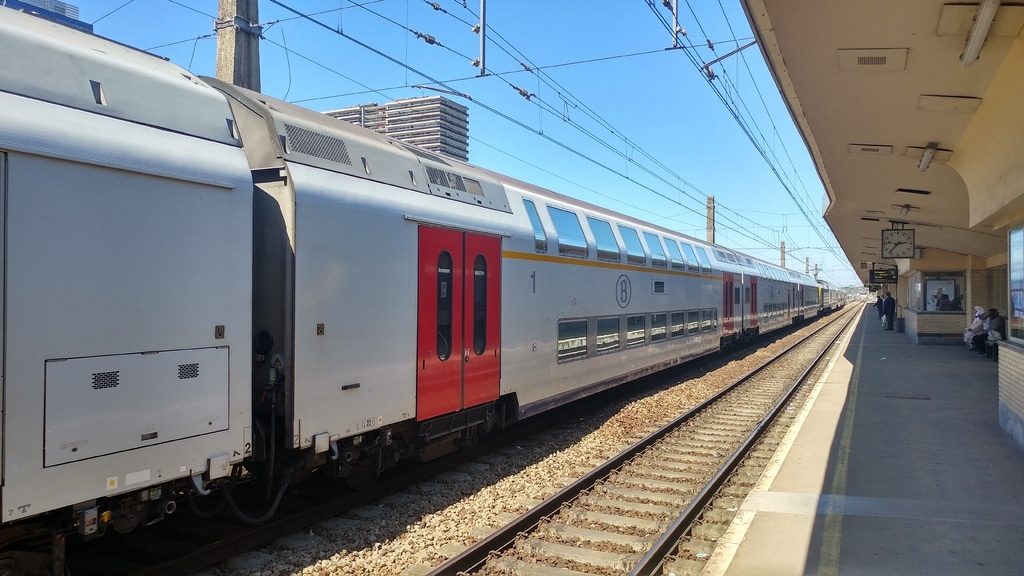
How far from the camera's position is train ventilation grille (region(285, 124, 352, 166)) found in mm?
5129

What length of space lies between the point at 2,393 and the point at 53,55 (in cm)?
190

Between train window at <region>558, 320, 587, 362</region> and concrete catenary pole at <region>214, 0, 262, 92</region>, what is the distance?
16.4ft

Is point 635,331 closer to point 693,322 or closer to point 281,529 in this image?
point 693,322

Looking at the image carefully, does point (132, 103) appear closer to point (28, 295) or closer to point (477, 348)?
point (28, 295)

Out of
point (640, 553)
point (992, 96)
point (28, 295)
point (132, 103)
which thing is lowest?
point (640, 553)

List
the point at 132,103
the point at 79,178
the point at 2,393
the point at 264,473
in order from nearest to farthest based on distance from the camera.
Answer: the point at 2,393 → the point at 79,178 → the point at 132,103 → the point at 264,473

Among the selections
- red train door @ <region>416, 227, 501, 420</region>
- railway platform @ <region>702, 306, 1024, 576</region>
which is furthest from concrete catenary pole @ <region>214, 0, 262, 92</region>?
railway platform @ <region>702, 306, 1024, 576</region>

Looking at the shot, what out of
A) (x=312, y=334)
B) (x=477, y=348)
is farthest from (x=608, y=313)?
(x=312, y=334)

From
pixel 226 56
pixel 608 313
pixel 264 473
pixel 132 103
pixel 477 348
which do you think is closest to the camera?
pixel 132 103

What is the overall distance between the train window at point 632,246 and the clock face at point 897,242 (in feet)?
28.6

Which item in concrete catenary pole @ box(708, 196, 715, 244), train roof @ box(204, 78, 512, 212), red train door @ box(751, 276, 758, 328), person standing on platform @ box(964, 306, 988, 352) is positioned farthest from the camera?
concrete catenary pole @ box(708, 196, 715, 244)

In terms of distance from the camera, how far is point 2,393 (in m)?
3.19

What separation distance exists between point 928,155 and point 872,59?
407 centimetres

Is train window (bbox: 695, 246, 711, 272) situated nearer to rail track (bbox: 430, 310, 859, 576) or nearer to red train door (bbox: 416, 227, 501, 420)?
rail track (bbox: 430, 310, 859, 576)
